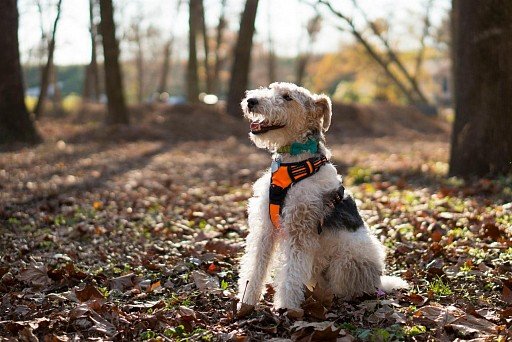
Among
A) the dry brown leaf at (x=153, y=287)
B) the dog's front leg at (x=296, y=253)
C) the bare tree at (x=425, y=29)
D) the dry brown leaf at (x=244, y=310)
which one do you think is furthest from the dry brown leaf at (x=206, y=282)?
the bare tree at (x=425, y=29)

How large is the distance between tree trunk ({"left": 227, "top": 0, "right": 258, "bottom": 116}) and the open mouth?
55.2ft

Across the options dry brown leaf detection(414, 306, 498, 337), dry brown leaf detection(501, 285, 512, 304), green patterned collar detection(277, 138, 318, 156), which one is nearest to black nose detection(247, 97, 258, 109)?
green patterned collar detection(277, 138, 318, 156)

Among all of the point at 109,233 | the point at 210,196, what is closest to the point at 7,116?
the point at 210,196

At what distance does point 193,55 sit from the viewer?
25344mm

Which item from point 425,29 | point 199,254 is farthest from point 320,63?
point 199,254

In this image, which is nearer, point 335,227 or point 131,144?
point 335,227

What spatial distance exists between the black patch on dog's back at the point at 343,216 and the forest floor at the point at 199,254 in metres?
0.58

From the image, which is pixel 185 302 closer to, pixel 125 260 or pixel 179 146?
pixel 125 260

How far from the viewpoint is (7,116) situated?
14234mm

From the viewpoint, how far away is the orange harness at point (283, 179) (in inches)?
169

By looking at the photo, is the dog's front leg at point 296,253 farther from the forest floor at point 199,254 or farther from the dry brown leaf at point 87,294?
the dry brown leaf at point 87,294

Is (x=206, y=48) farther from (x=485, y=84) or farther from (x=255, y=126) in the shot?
(x=255, y=126)

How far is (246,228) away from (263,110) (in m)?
3.17

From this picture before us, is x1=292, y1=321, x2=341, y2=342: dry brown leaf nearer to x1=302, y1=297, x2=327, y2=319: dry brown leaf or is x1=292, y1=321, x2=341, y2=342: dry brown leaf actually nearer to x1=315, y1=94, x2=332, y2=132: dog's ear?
x1=302, y1=297, x2=327, y2=319: dry brown leaf
